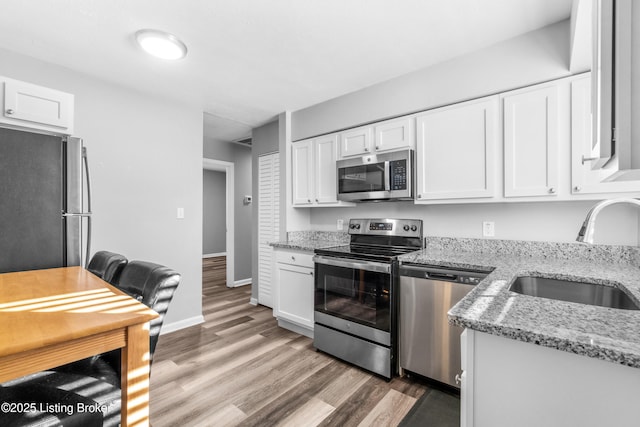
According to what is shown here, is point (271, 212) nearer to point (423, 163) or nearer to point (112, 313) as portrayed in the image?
point (423, 163)

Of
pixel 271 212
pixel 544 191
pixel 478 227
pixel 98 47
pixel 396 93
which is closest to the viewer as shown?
pixel 544 191

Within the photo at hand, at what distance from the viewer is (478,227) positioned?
7.70 ft

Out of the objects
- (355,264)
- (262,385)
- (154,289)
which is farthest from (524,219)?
(154,289)

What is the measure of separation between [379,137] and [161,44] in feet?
5.85

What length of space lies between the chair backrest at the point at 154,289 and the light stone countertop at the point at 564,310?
105 centimetres

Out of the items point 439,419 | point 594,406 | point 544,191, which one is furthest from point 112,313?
point 544,191

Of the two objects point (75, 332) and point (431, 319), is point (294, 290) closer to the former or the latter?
point (431, 319)

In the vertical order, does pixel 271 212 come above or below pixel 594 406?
above

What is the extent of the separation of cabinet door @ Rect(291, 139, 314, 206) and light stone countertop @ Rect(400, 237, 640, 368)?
1.64 meters

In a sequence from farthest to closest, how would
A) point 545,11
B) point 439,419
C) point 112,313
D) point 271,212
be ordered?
point 271,212 → point 545,11 → point 439,419 → point 112,313

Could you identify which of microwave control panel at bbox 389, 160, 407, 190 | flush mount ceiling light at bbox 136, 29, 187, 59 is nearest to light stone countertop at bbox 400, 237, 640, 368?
microwave control panel at bbox 389, 160, 407, 190

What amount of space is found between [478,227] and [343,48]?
1708 millimetres

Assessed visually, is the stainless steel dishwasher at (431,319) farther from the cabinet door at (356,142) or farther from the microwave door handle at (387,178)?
the cabinet door at (356,142)

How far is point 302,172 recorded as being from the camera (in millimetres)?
3277
